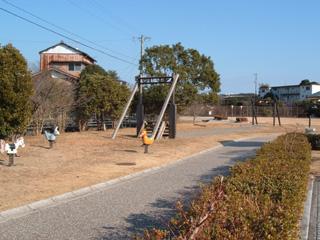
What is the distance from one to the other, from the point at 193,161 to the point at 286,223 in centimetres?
1019

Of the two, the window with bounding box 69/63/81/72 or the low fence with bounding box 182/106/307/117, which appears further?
the low fence with bounding box 182/106/307/117

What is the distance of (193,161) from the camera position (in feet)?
48.4

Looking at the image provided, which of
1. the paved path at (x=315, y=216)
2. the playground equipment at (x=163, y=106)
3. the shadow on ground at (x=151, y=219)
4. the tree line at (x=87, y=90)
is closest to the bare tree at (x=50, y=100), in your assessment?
the tree line at (x=87, y=90)

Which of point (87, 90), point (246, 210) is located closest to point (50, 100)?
point (87, 90)

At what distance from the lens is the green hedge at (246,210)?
3.73 meters

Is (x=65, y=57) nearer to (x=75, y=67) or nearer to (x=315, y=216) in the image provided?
(x=75, y=67)

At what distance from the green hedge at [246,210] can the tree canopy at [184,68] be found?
2854 cm

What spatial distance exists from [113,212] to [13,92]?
8102 millimetres

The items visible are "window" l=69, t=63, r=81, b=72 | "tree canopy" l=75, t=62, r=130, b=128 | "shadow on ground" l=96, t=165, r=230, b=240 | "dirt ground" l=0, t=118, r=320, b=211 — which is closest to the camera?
"shadow on ground" l=96, t=165, r=230, b=240

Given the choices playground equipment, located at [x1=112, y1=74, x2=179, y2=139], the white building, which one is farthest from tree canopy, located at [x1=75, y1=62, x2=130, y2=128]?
the white building

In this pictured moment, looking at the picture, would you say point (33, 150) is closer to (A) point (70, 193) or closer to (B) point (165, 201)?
(A) point (70, 193)

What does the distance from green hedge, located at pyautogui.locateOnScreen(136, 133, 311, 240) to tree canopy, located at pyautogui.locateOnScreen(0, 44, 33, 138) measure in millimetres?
7820

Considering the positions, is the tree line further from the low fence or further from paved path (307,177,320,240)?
the low fence

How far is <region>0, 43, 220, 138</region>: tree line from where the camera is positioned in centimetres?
1402
